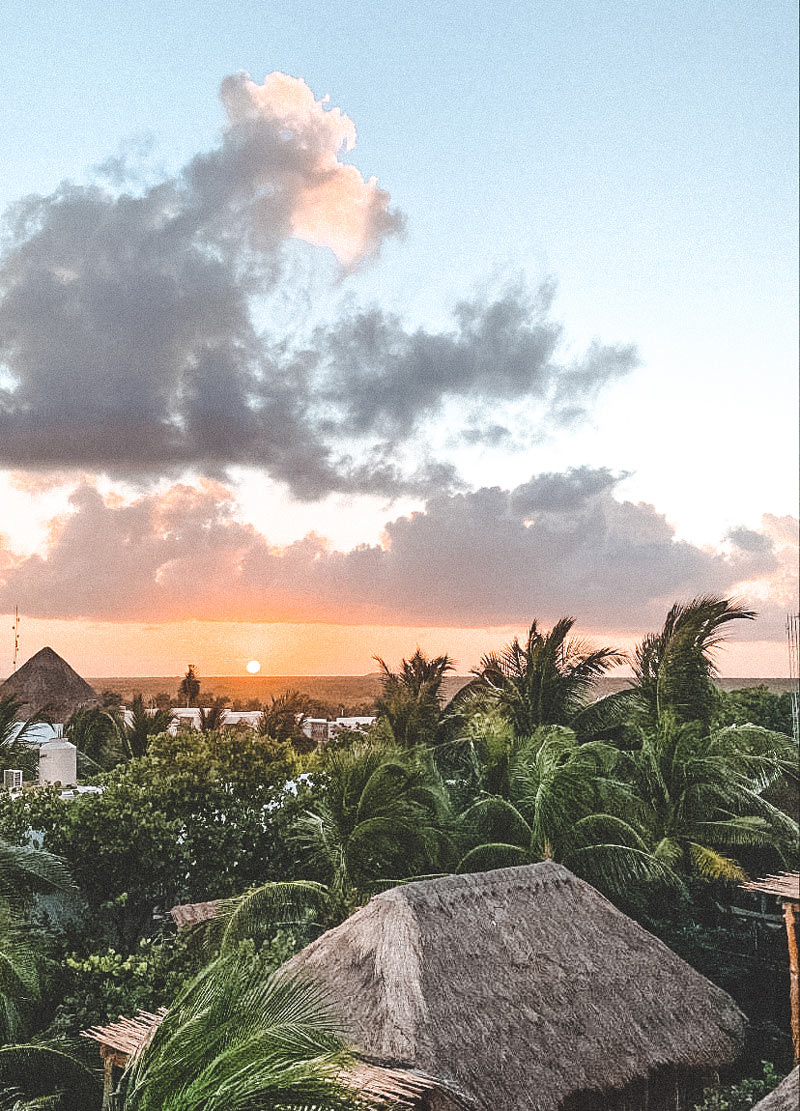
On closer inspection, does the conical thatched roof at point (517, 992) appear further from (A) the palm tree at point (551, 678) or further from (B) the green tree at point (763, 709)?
(B) the green tree at point (763, 709)

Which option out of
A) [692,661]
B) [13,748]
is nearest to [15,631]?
[13,748]

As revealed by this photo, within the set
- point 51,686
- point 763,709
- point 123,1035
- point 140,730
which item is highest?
point 51,686

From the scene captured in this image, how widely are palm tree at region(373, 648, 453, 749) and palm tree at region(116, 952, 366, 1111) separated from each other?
10.4 m

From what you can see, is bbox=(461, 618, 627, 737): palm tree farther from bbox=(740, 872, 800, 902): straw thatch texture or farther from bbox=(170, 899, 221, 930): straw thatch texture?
bbox=(740, 872, 800, 902): straw thatch texture

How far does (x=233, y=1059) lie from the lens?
4.11m

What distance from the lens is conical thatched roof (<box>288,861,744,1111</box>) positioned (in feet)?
23.2

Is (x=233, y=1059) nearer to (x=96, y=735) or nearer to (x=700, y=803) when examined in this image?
(x=700, y=803)

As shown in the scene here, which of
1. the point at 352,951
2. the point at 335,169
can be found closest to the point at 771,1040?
the point at 352,951

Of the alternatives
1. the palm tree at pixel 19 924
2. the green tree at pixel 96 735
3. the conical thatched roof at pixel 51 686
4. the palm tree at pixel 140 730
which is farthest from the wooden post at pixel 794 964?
the conical thatched roof at pixel 51 686

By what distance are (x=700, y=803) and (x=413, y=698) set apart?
6735 mm

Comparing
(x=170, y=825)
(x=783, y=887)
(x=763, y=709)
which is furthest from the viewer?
(x=763, y=709)

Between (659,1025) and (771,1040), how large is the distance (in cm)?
159

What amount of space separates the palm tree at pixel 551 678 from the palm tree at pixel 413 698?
1639 millimetres

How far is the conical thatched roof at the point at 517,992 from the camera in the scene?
7082mm
